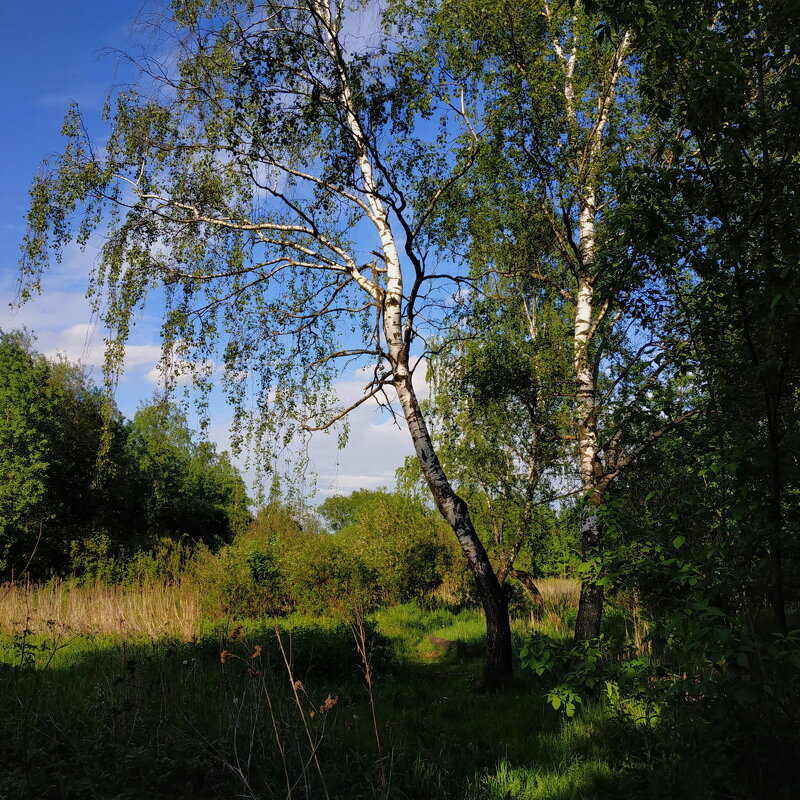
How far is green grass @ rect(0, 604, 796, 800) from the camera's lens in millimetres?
3568

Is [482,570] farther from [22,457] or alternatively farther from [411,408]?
[22,457]

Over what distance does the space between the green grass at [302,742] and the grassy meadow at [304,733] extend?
0.02 m

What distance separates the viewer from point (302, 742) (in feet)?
14.1

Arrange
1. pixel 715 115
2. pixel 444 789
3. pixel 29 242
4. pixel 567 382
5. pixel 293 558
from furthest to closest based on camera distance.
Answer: pixel 293 558 < pixel 567 382 < pixel 29 242 < pixel 444 789 < pixel 715 115

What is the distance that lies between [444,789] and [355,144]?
26.2 ft

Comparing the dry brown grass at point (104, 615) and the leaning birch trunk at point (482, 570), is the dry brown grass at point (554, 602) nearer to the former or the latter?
the leaning birch trunk at point (482, 570)

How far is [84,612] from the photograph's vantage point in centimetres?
970

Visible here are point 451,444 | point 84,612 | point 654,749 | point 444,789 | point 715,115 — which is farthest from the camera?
point 451,444

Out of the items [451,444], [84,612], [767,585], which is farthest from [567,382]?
[84,612]

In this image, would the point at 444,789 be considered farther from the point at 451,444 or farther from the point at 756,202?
the point at 451,444

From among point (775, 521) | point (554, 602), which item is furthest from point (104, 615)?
point (775, 521)

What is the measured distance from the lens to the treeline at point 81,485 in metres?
18.4

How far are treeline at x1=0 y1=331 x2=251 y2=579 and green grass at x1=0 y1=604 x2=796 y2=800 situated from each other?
9.32 meters

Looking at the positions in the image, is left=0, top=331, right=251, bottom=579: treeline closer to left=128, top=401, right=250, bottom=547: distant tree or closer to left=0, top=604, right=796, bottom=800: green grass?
left=128, top=401, right=250, bottom=547: distant tree
